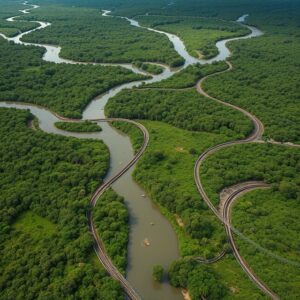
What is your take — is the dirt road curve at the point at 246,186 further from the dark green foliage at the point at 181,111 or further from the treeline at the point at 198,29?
the treeline at the point at 198,29

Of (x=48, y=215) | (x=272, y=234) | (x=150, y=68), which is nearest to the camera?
(x=272, y=234)

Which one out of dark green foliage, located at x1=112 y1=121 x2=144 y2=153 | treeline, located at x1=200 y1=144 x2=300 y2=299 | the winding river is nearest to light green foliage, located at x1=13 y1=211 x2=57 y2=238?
the winding river

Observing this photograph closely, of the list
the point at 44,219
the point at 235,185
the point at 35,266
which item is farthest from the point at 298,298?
the point at 44,219

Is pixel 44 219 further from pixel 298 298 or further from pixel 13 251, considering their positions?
pixel 298 298

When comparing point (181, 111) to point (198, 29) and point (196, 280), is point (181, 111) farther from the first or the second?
point (198, 29)

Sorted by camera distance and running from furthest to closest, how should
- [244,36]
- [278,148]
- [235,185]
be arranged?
1. [244,36]
2. [278,148]
3. [235,185]

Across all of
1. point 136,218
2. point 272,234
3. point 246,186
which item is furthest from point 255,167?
point 136,218
